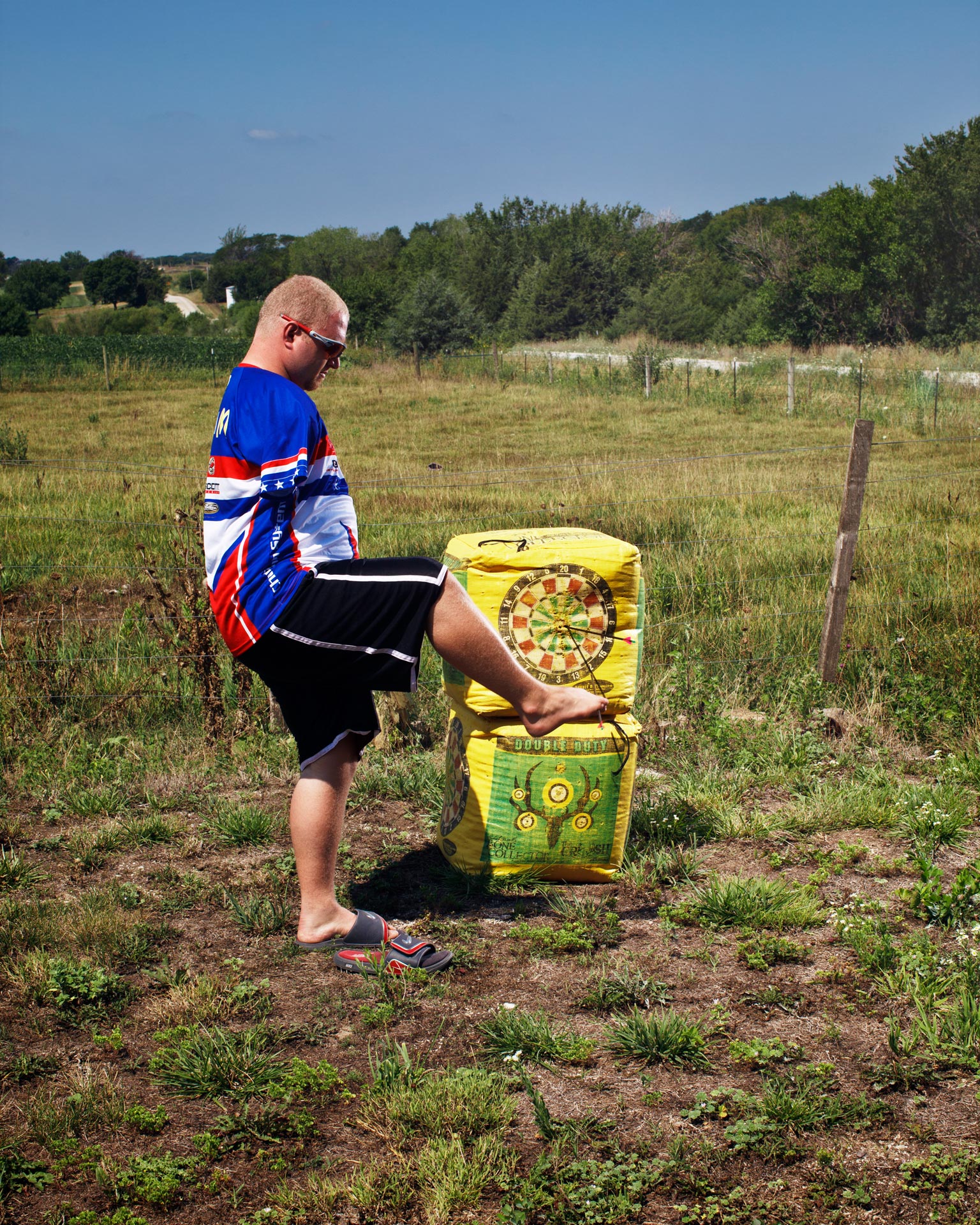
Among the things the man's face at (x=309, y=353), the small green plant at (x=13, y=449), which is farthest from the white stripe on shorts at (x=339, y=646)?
the small green plant at (x=13, y=449)

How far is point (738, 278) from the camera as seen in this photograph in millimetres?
61438

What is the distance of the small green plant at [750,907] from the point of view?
318 cm

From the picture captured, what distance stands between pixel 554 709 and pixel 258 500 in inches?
37.9

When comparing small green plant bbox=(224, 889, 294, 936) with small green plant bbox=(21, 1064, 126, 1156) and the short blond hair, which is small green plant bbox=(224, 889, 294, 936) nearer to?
small green plant bbox=(21, 1064, 126, 1156)

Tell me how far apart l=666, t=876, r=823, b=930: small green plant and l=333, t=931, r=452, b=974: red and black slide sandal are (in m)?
0.78

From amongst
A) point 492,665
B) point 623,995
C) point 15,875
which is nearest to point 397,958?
point 623,995

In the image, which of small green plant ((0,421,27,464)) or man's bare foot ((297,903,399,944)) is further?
small green plant ((0,421,27,464))

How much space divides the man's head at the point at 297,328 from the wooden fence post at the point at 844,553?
337cm

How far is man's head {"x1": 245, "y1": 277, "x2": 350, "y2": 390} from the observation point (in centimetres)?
272

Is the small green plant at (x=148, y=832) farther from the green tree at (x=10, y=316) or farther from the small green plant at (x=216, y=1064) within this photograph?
the green tree at (x=10, y=316)

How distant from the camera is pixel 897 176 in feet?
160

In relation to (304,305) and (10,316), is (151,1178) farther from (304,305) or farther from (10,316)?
(10,316)

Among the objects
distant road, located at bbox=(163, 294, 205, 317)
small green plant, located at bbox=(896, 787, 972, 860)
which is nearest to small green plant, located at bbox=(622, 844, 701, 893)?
small green plant, located at bbox=(896, 787, 972, 860)

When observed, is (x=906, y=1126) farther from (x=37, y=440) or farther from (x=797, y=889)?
(x=37, y=440)
